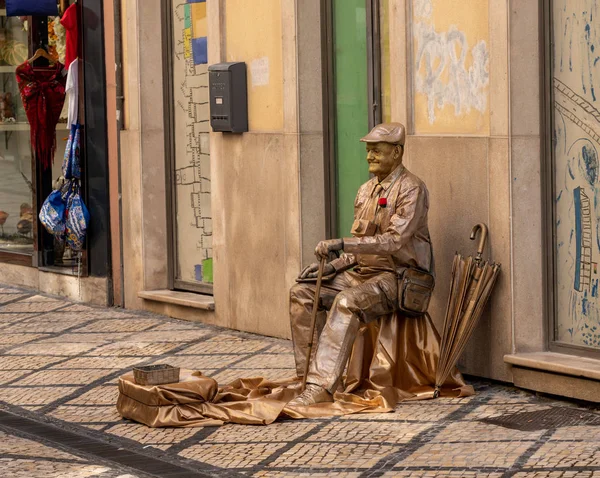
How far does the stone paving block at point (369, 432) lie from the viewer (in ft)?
25.2

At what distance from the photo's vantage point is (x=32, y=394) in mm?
9336

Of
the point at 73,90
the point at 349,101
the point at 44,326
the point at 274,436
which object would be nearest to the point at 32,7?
the point at 73,90

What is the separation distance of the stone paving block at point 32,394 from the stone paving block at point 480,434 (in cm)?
260

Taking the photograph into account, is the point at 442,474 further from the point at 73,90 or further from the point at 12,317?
the point at 73,90

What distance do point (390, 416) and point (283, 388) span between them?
807 millimetres

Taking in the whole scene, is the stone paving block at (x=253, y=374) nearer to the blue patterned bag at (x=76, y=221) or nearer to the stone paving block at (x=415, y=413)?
the stone paving block at (x=415, y=413)

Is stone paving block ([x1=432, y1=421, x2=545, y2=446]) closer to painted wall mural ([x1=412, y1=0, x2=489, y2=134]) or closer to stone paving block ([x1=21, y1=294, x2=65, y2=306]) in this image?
painted wall mural ([x1=412, y1=0, x2=489, y2=134])

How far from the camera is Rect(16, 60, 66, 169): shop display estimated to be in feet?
45.6

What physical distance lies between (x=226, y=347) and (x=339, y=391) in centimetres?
220

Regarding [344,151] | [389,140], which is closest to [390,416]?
[389,140]

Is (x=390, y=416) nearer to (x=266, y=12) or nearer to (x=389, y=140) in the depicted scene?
(x=389, y=140)

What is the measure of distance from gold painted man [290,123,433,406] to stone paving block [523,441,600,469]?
1487mm

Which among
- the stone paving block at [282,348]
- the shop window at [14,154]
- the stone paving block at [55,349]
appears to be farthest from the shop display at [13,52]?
the stone paving block at [282,348]

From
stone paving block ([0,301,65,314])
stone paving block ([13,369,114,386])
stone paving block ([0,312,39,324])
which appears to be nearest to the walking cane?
stone paving block ([13,369,114,386])
